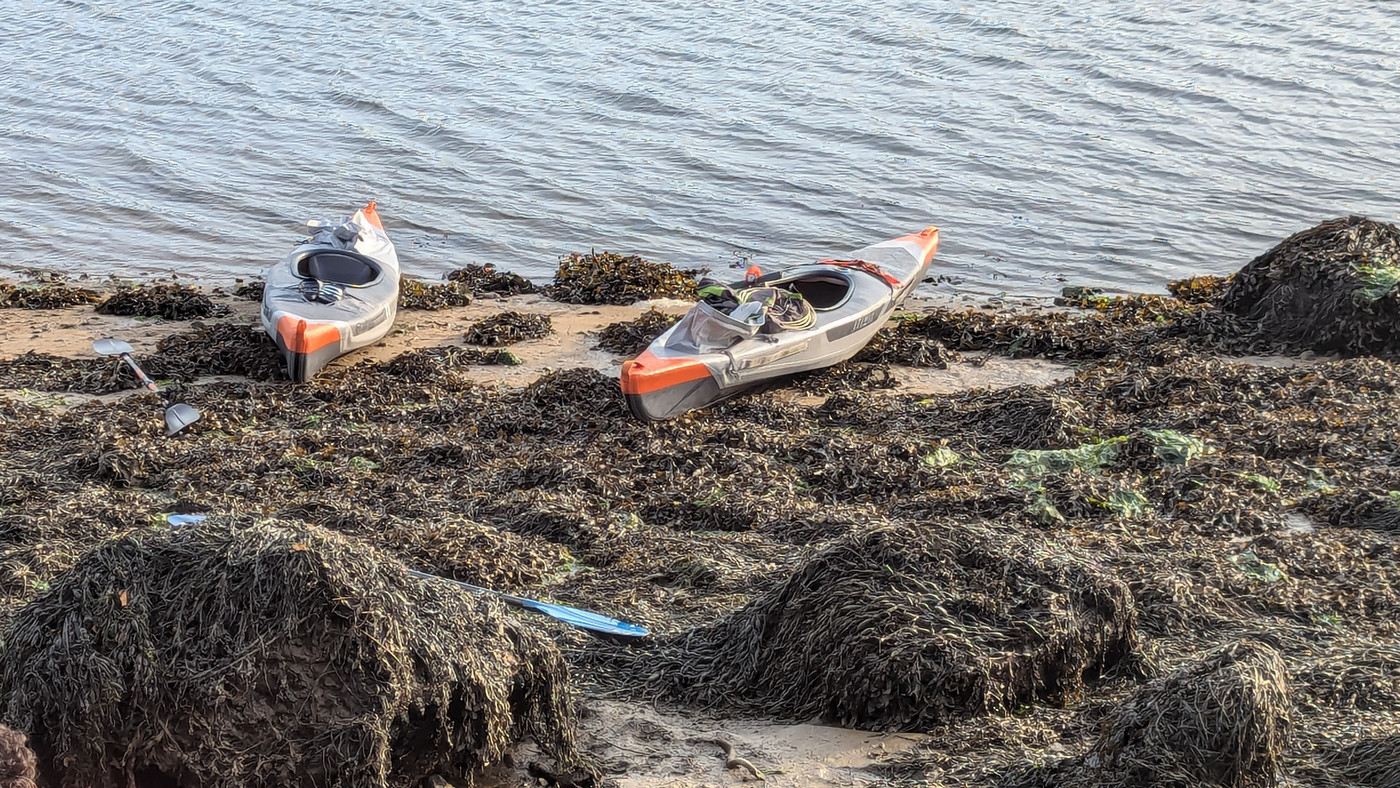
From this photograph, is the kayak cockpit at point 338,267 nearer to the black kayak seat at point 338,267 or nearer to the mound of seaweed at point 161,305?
the black kayak seat at point 338,267

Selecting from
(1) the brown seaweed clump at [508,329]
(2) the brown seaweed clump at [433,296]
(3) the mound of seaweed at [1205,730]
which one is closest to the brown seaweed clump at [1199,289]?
(1) the brown seaweed clump at [508,329]

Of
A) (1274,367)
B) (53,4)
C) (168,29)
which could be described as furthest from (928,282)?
(53,4)

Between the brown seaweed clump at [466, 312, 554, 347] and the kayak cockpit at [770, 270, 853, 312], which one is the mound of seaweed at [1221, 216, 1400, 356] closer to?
the kayak cockpit at [770, 270, 853, 312]

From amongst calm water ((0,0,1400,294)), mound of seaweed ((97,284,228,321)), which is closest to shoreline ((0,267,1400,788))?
mound of seaweed ((97,284,228,321))

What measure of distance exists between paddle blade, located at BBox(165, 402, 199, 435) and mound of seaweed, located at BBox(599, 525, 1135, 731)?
5.06m

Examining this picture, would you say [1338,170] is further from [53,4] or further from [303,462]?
[53,4]

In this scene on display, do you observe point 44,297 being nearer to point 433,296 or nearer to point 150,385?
point 150,385

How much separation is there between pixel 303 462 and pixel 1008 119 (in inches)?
573

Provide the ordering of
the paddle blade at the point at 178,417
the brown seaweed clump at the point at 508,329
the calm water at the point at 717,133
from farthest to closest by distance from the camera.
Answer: the calm water at the point at 717,133 → the brown seaweed clump at the point at 508,329 → the paddle blade at the point at 178,417

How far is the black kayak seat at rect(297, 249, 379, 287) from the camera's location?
40.8 feet

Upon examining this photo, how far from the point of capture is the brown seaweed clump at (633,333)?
1220 cm

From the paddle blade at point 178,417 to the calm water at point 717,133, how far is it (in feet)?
19.4

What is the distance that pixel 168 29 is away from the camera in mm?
27328

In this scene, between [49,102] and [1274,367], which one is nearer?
[1274,367]
